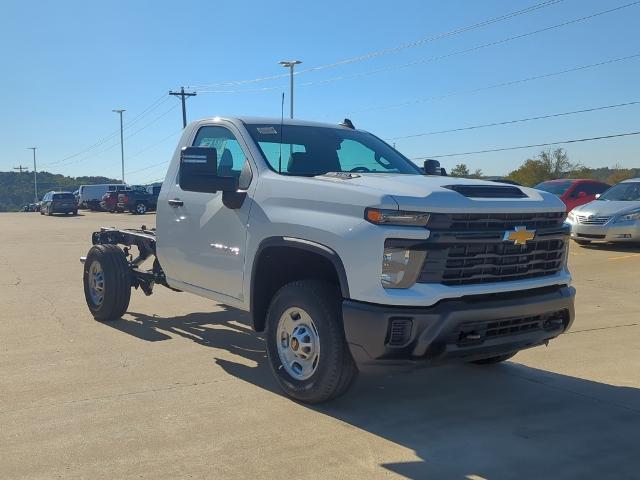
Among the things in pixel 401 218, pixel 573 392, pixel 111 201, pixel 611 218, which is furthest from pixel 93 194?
pixel 401 218

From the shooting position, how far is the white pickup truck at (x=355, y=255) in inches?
149

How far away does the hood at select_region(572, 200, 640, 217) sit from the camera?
14008 mm

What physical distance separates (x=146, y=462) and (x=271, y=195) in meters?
2.03

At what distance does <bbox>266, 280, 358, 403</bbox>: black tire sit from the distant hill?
11851 cm

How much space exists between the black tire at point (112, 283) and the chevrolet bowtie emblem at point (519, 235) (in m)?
4.46

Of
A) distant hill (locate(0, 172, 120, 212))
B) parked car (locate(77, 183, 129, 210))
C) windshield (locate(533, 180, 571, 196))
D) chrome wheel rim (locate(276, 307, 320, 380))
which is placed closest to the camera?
chrome wheel rim (locate(276, 307, 320, 380))

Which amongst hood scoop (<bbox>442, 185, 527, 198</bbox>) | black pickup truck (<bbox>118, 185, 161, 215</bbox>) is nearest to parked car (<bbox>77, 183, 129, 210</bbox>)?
black pickup truck (<bbox>118, 185, 161, 215</bbox>)

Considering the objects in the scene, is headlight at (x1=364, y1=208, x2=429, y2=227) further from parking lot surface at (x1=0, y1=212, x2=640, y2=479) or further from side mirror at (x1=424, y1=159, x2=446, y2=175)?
side mirror at (x1=424, y1=159, x2=446, y2=175)

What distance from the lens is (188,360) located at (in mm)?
5625

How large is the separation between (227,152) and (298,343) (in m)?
1.91

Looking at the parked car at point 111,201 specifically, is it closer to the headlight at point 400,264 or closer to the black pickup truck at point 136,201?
the black pickup truck at point 136,201

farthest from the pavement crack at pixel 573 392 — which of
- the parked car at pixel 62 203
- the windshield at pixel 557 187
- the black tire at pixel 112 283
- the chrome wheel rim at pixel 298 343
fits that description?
the parked car at pixel 62 203

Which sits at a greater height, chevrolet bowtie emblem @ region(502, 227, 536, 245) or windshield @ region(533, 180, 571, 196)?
windshield @ region(533, 180, 571, 196)

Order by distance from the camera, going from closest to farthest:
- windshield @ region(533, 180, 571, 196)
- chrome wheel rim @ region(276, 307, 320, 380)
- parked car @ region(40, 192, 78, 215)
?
chrome wheel rim @ region(276, 307, 320, 380), windshield @ region(533, 180, 571, 196), parked car @ region(40, 192, 78, 215)
